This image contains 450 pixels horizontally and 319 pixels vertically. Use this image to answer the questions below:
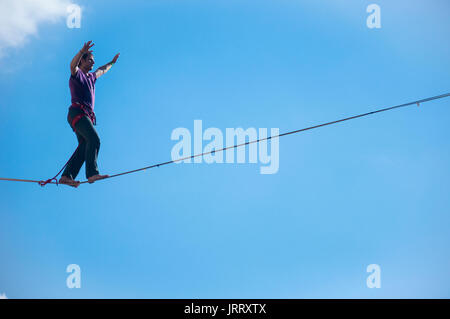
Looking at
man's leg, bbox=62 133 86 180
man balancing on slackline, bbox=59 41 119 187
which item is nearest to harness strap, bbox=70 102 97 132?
man balancing on slackline, bbox=59 41 119 187

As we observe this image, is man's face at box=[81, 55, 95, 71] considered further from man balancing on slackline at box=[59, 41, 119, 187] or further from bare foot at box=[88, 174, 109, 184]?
bare foot at box=[88, 174, 109, 184]

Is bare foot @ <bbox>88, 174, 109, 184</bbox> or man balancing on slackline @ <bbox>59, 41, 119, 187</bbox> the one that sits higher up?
man balancing on slackline @ <bbox>59, 41, 119, 187</bbox>

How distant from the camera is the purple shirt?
333 inches

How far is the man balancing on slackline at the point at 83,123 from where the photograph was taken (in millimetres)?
8469

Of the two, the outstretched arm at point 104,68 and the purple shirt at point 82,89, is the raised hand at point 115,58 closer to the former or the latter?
the outstretched arm at point 104,68

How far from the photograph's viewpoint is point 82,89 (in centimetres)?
853

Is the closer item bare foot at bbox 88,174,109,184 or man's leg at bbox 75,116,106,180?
bare foot at bbox 88,174,109,184

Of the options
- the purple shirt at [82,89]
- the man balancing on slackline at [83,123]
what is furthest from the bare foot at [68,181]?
the purple shirt at [82,89]

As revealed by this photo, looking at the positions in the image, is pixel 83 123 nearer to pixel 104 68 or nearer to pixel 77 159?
pixel 77 159

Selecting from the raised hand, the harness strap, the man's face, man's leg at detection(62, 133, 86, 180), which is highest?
the raised hand

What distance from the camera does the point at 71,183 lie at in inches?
340
